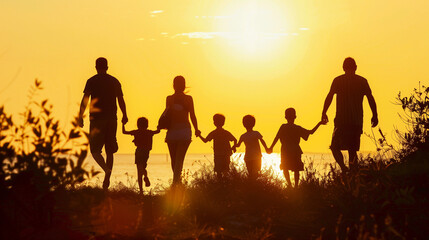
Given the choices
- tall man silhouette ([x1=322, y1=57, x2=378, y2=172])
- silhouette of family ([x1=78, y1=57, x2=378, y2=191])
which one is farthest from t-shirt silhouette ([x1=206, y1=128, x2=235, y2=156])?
tall man silhouette ([x1=322, y1=57, x2=378, y2=172])

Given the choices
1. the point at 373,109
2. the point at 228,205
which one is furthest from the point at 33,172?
the point at 373,109

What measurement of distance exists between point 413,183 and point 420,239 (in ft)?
2.67

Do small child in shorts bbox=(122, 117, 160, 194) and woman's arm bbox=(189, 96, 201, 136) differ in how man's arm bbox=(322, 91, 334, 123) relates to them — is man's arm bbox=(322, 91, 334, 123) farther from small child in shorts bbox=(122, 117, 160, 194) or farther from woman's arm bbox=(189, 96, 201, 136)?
small child in shorts bbox=(122, 117, 160, 194)

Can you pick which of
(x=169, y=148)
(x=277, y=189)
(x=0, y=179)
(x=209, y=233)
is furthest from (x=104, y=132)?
(x=0, y=179)

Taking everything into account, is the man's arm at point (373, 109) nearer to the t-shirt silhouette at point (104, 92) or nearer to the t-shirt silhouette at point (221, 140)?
the t-shirt silhouette at point (221, 140)

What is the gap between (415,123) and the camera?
14.1m

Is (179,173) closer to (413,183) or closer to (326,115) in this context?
(326,115)

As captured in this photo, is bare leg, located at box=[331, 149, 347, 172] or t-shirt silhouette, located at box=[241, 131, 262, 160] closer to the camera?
bare leg, located at box=[331, 149, 347, 172]

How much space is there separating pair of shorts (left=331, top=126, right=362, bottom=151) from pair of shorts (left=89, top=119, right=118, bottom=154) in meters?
4.28

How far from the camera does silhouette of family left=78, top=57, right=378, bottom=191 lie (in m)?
13.2

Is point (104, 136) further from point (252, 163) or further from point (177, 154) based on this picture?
point (252, 163)

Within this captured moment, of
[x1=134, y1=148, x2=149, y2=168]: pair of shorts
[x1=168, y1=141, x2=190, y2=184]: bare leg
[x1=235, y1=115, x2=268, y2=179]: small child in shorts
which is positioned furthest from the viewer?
[x1=134, y1=148, x2=149, y2=168]: pair of shorts

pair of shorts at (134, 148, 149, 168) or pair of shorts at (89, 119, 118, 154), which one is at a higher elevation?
pair of shorts at (89, 119, 118, 154)

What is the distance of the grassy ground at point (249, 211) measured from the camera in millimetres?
6973
